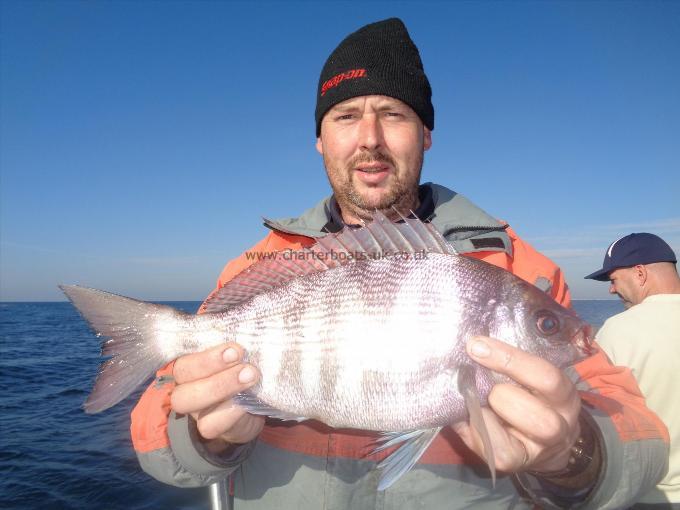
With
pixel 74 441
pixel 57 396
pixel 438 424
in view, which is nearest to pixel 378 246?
pixel 438 424

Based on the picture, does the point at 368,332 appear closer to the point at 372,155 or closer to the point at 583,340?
the point at 583,340

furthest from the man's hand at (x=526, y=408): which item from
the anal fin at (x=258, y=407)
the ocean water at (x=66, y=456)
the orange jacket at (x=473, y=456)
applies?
the ocean water at (x=66, y=456)

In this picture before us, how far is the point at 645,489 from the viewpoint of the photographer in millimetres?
2355

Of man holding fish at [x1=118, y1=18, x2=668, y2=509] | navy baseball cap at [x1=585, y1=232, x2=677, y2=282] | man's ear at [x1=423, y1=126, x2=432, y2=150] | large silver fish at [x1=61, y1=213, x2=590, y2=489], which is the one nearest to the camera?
man holding fish at [x1=118, y1=18, x2=668, y2=509]

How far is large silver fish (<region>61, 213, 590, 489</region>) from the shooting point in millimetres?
2131

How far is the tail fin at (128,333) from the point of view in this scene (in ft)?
7.63

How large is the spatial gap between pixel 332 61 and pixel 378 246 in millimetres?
Result: 2403

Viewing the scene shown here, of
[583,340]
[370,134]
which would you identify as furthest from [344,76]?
[583,340]

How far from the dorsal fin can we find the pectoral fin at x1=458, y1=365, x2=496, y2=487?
2.25 feet

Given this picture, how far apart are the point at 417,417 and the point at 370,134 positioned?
7.03 ft

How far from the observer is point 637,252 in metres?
5.28

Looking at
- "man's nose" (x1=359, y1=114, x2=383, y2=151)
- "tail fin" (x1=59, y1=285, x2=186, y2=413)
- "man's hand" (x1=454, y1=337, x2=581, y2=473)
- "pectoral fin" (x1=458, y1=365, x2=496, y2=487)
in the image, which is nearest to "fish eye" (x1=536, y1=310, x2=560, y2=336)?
"man's hand" (x1=454, y1=337, x2=581, y2=473)

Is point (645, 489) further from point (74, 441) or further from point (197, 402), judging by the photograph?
point (74, 441)

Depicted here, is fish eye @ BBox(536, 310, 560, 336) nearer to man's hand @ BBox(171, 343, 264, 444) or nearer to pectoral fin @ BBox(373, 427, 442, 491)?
pectoral fin @ BBox(373, 427, 442, 491)
